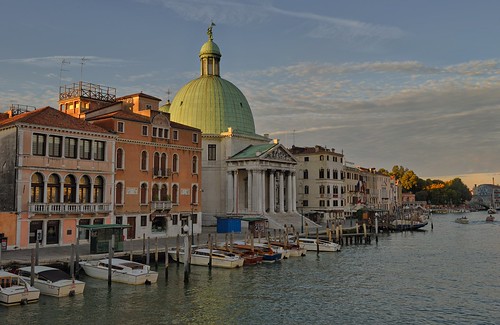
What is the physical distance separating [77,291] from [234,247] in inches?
655

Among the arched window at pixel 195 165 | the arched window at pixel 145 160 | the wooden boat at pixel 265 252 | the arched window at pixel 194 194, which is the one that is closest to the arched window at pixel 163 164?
the arched window at pixel 145 160

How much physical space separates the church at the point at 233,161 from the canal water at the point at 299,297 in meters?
22.9

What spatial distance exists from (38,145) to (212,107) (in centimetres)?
3317

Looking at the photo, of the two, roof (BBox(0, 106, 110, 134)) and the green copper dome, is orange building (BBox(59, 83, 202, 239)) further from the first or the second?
the green copper dome

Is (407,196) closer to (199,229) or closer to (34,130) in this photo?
(199,229)

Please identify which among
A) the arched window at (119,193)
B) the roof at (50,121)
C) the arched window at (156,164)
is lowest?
the arched window at (119,193)

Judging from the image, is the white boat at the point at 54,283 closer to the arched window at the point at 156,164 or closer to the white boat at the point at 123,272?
the white boat at the point at 123,272

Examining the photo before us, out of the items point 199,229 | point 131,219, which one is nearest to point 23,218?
point 131,219

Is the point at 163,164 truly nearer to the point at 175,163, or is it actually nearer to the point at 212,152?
the point at 175,163

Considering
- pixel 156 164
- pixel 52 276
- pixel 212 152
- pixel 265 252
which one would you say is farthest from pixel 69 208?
pixel 212 152

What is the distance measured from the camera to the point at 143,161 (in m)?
46.9

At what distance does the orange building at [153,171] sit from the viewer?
147ft

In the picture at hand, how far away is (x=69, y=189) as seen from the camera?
40.0 m

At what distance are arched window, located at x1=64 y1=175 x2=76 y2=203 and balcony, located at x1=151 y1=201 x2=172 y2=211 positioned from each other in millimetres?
8411
